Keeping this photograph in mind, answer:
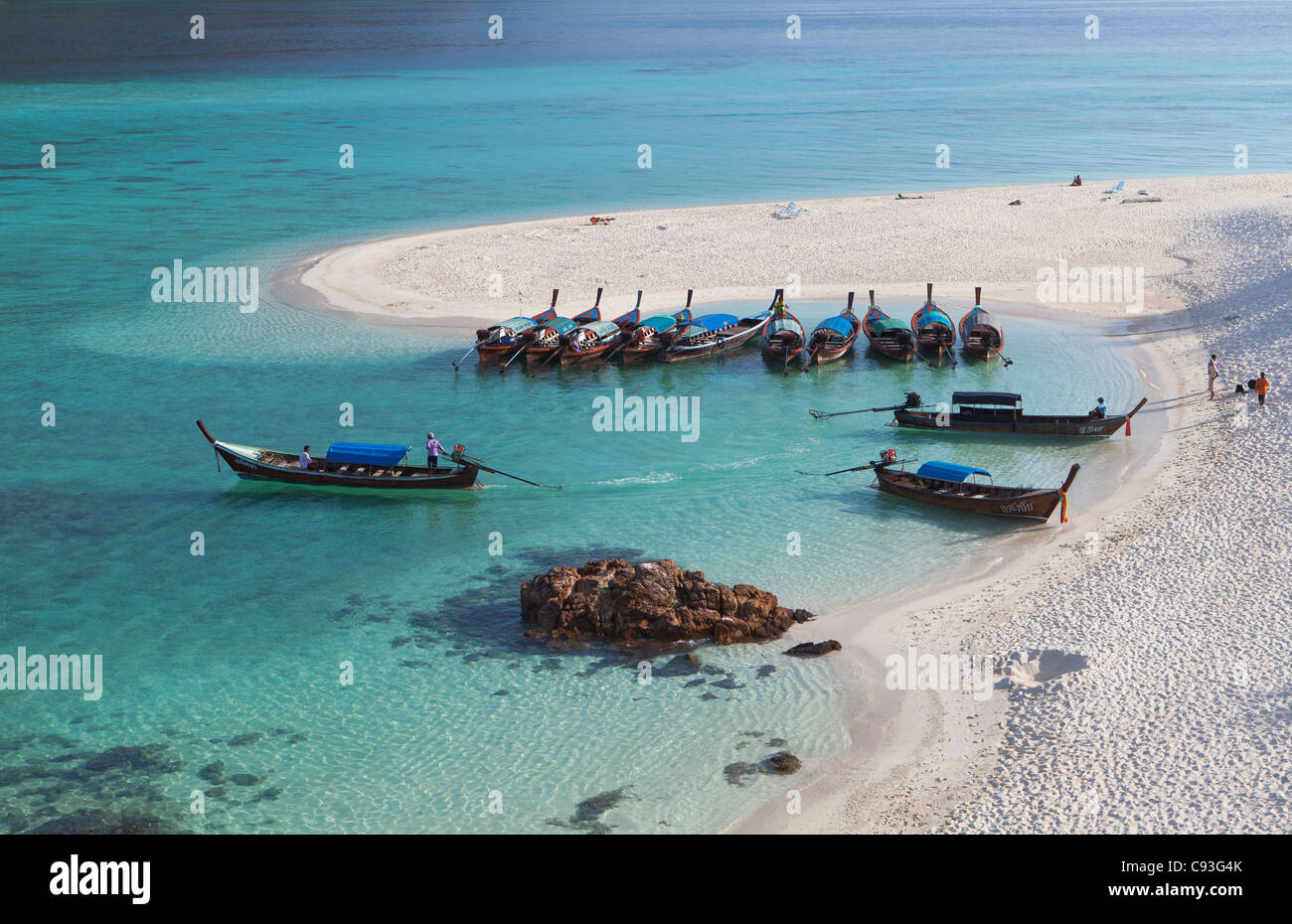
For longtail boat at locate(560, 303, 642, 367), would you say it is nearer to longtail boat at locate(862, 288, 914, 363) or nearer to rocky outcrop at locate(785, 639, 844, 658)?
longtail boat at locate(862, 288, 914, 363)

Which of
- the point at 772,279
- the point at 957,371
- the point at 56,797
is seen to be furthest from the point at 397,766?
the point at 772,279

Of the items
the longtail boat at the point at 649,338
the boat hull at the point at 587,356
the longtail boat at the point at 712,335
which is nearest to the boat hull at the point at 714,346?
the longtail boat at the point at 712,335

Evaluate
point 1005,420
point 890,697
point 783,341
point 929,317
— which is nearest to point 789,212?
point 929,317

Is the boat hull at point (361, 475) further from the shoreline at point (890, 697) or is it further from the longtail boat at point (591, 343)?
the shoreline at point (890, 697)

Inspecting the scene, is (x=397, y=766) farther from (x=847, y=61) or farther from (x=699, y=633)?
(x=847, y=61)

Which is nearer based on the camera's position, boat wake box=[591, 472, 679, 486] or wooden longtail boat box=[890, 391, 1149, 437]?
boat wake box=[591, 472, 679, 486]

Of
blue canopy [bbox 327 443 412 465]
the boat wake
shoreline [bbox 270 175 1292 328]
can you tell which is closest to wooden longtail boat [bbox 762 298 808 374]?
shoreline [bbox 270 175 1292 328]

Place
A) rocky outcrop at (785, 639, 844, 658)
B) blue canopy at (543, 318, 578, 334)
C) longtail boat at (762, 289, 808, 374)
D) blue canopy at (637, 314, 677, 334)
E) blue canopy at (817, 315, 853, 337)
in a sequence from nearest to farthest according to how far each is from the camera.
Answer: rocky outcrop at (785, 639, 844, 658) → longtail boat at (762, 289, 808, 374) → blue canopy at (543, 318, 578, 334) → blue canopy at (817, 315, 853, 337) → blue canopy at (637, 314, 677, 334)
